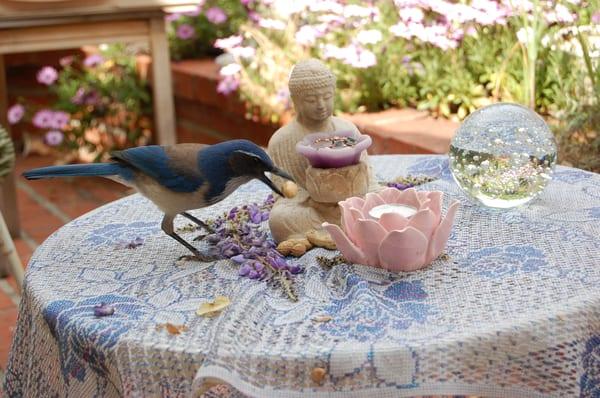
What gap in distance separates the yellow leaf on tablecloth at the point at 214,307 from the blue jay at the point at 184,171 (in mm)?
249

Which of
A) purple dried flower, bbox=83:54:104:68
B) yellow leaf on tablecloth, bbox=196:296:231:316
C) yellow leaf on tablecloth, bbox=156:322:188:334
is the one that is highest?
yellow leaf on tablecloth, bbox=156:322:188:334

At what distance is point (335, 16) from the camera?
15.2 feet

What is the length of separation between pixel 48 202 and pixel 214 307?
384cm

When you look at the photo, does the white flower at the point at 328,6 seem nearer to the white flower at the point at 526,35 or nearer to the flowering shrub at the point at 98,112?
the white flower at the point at 526,35

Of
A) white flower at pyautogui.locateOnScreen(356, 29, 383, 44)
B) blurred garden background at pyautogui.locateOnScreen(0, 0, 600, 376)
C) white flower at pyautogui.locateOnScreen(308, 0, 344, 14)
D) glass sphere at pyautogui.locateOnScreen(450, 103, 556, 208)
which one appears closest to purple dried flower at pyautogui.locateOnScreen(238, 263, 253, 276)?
glass sphere at pyautogui.locateOnScreen(450, 103, 556, 208)

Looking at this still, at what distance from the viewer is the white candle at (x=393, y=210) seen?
6.21 feet

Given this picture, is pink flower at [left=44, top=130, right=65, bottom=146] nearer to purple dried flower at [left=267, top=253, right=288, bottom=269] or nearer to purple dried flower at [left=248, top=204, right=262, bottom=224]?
purple dried flower at [left=248, top=204, right=262, bottom=224]

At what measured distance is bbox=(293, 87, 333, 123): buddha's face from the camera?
2045 millimetres

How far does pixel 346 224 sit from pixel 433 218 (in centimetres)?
18

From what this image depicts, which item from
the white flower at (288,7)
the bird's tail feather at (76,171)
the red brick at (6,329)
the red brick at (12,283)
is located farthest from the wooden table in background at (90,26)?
the bird's tail feather at (76,171)

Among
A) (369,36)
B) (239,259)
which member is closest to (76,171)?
(239,259)

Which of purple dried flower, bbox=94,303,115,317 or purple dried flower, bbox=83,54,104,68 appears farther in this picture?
purple dried flower, bbox=83,54,104,68

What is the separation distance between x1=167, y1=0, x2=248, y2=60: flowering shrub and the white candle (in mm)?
4043

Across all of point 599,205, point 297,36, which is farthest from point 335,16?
point 599,205
